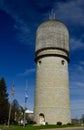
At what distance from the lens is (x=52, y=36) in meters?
41.1

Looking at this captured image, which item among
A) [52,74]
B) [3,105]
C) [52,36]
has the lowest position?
[3,105]

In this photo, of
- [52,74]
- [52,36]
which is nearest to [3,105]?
[52,74]

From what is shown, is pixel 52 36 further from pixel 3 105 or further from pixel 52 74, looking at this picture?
pixel 3 105

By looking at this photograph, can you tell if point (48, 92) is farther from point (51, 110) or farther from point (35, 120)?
point (35, 120)

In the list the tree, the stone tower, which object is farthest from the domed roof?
the tree

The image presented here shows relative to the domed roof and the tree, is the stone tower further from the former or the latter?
the tree

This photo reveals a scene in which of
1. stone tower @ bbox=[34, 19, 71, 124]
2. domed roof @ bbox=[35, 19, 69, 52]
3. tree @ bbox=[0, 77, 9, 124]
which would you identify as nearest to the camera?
stone tower @ bbox=[34, 19, 71, 124]

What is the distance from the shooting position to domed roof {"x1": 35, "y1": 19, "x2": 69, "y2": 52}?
40.8 metres

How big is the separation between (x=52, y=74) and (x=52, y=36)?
297 inches

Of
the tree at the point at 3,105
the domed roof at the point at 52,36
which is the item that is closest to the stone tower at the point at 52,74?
the domed roof at the point at 52,36

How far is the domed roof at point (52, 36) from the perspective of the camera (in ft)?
134

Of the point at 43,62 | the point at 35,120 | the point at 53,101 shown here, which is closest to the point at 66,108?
the point at 53,101

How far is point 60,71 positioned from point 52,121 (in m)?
9.04

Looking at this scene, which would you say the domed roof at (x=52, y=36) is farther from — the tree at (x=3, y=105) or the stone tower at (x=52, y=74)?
the tree at (x=3, y=105)
